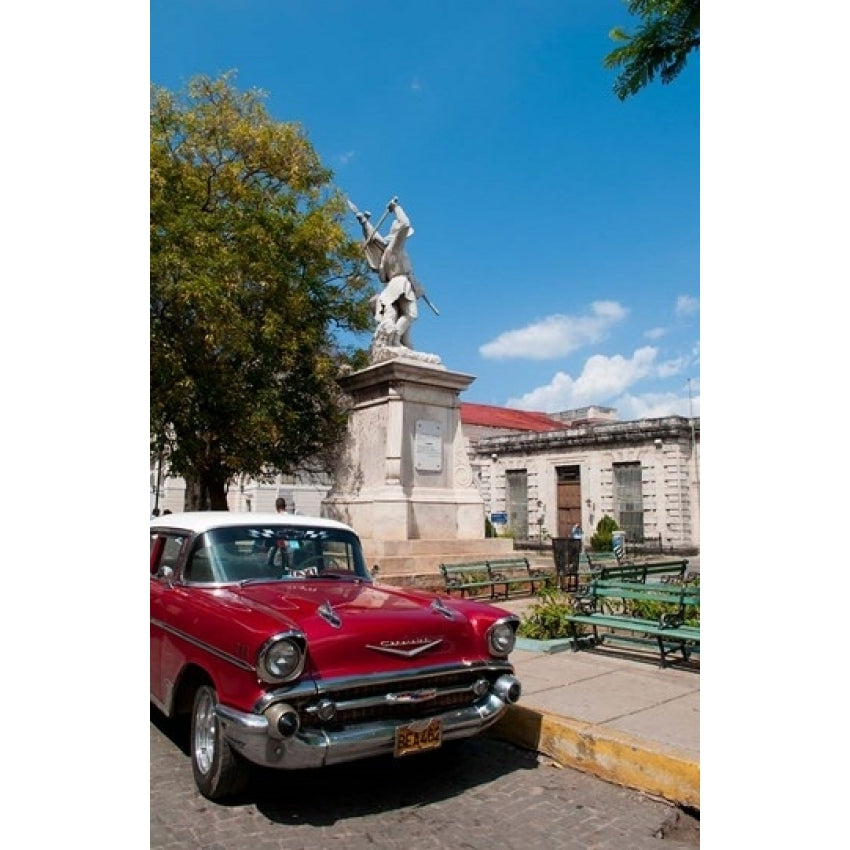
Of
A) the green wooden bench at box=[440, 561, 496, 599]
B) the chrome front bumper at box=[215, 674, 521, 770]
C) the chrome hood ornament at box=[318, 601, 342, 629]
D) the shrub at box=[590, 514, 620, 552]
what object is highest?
the chrome hood ornament at box=[318, 601, 342, 629]

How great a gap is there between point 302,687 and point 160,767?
59.7 inches

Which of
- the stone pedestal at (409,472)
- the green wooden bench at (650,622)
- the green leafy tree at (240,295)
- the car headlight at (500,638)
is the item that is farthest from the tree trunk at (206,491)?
the car headlight at (500,638)

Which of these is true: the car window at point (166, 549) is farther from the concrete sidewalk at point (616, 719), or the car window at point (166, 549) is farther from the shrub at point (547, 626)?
the shrub at point (547, 626)

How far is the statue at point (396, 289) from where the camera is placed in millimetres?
13320

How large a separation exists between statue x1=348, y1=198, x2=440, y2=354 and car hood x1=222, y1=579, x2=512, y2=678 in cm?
867

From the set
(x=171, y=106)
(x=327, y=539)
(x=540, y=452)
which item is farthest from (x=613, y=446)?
(x=327, y=539)

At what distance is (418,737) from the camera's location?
4031 mm

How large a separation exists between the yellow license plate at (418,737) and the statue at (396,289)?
31.5 ft

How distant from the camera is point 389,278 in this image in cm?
1388

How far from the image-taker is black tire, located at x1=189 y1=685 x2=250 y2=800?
13.0ft

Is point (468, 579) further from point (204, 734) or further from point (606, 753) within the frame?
point (204, 734)

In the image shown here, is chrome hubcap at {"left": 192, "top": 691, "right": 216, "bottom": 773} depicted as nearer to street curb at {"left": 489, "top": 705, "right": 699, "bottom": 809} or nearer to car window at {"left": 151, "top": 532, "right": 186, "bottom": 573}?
car window at {"left": 151, "top": 532, "right": 186, "bottom": 573}

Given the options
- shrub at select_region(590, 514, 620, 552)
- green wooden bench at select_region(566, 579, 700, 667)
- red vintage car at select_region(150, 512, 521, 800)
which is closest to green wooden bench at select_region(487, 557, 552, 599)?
green wooden bench at select_region(566, 579, 700, 667)

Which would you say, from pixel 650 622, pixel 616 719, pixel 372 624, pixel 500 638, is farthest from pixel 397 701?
pixel 650 622
